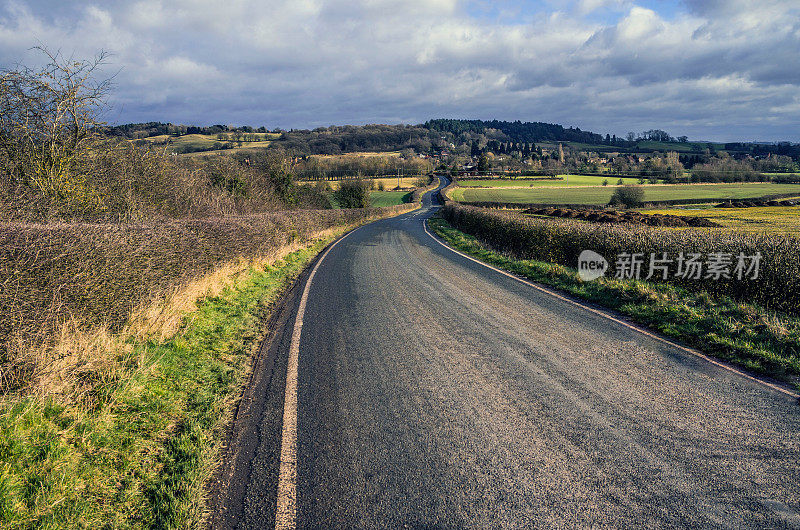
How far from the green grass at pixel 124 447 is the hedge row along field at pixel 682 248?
9526mm

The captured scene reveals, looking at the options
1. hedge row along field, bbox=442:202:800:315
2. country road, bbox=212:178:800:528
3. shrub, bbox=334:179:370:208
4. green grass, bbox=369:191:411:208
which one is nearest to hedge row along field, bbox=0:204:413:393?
country road, bbox=212:178:800:528

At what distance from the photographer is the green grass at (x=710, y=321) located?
18.0 ft

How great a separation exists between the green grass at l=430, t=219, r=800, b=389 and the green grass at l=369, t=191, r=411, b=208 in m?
64.4

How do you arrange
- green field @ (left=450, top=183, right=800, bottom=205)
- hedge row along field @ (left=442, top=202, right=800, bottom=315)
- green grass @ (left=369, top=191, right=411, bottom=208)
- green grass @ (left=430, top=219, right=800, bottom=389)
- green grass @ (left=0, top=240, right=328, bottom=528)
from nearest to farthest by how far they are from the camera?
green grass @ (left=0, top=240, right=328, bottom=528) → green grass @ (left=430, top=219, right=800, bottom=389) → hedge row along field @ (left=442, top=202, right=800, bottom=315) → green field @ (left=450, top=183, right=800, bottom=205) → green grass @ (left=369, top=191, right=411, bottom=208)

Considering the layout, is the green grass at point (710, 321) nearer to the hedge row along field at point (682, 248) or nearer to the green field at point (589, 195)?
the hedge row along field at point (682, 248)

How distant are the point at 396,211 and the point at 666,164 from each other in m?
80.7

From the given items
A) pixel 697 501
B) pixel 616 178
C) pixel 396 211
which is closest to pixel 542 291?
pixel 697 501

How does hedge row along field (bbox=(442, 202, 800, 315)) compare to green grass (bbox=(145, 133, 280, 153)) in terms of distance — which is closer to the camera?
hedge row along field (bbox=(442, 202, 800, 315))

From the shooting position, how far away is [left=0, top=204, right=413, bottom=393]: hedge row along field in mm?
3920

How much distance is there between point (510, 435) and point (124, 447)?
135 inches

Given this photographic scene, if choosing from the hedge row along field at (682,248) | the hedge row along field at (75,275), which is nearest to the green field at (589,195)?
the hedge row along field at (682,248)

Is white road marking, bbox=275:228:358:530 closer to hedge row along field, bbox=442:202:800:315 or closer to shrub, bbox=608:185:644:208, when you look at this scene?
hedge row along field, bbox=442:202:800:315

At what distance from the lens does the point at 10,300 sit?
391 cm

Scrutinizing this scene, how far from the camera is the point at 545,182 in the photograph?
101312mm
